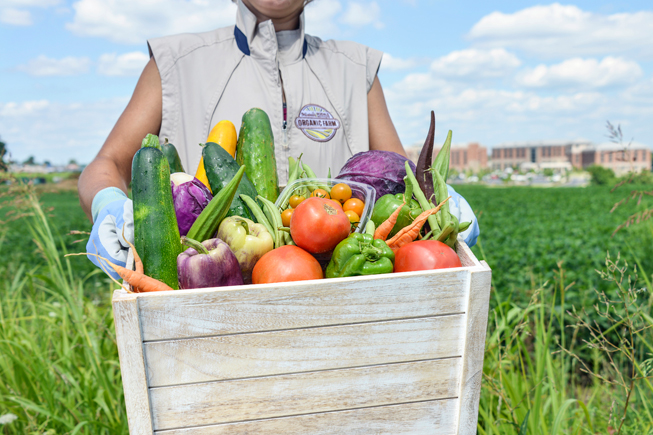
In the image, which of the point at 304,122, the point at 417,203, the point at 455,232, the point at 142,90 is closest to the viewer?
the point at 455,232

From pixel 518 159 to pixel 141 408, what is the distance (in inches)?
5165

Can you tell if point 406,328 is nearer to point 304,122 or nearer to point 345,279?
point 345,279

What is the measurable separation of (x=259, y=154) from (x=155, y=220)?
636mm

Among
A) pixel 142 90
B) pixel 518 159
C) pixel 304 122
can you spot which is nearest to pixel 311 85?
pixel 304 122

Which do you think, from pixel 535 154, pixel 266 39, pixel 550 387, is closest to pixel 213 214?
pixel 266 39

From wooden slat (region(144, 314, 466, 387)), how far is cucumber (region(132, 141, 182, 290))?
23cm

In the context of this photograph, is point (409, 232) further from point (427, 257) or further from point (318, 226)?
point (318, 226)

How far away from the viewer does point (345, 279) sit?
1151 millimetres

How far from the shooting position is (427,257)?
127 cm

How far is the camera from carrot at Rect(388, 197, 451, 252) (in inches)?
55.0

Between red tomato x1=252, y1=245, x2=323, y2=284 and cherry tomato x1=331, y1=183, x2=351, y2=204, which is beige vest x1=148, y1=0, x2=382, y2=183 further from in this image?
red tomato x1=252, y1=245, x2=323, y2=284

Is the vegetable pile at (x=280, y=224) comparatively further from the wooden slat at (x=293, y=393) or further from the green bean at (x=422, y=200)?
the wooden slat at (x=293, y=393)

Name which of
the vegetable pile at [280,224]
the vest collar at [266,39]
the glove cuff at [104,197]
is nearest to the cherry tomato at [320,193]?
the vegetable pile at [280,224]

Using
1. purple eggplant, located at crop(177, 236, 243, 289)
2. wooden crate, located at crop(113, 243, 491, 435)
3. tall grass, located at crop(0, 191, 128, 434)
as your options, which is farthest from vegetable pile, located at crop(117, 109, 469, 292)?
tall grass, located at crop(0, 191, 128, 434)
